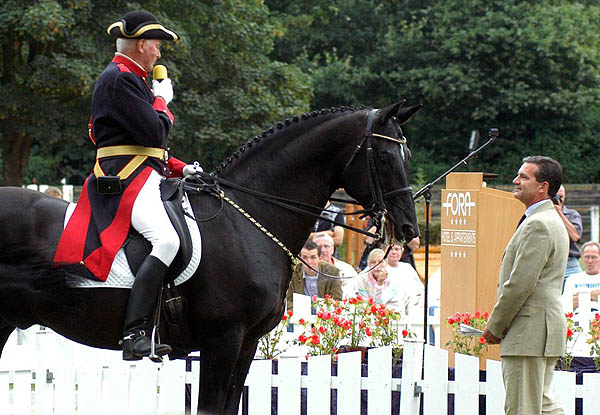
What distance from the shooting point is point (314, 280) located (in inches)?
418

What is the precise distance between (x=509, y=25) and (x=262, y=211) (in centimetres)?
2964

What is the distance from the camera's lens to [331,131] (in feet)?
18.1

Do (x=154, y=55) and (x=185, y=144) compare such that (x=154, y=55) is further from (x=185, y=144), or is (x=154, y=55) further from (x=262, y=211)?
(x=185, y=144)

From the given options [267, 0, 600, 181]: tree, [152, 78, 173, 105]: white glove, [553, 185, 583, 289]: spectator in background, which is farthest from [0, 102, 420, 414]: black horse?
[267, 0, 600, 181]: tree

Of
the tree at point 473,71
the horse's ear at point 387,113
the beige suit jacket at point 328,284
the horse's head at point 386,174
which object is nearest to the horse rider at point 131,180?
the horse's head at point 386,174

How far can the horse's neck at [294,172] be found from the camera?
5508mm

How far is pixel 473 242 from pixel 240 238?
11.4 feet

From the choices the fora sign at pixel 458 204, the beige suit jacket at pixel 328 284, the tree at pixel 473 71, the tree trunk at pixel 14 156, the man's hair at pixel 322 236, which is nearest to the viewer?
the fora sign at pixel 458 204

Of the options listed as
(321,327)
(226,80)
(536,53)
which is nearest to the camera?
(321,327)

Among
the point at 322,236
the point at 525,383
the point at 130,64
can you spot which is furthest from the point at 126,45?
the point at 322,236

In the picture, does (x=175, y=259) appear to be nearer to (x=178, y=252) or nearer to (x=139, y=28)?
(x=178, y=252)

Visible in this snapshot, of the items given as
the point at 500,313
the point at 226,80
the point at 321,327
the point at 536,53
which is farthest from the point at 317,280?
the point at 536,53

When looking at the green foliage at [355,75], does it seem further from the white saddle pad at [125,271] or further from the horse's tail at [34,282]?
the white saddle pad at [125,271]

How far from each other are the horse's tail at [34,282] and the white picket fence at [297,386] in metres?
1.79
